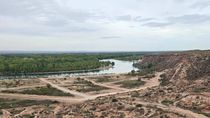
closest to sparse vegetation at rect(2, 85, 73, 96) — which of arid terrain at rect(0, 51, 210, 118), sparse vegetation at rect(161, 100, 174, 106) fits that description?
arid terrain at rect(0, 51, 210, 118)

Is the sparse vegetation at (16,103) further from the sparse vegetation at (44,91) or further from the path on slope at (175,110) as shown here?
the path on slope at (175,110)

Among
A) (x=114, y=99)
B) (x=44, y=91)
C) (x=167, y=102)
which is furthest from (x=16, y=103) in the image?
(x=167, y=102)

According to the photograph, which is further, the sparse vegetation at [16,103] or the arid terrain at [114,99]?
the sparse vegetation at [16,103]

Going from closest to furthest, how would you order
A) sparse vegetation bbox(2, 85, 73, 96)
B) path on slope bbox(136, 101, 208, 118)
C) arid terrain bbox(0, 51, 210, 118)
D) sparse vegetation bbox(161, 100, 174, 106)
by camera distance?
path on slope bbox(136, 101, 208, 118), arid terrain bbox(0, 51, 210, 118), sparse vegetation bbox(161, 100, 174, 106), sparse vegetation bbox(2, 85, 73, 96)

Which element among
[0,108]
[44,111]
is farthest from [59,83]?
[44,111]

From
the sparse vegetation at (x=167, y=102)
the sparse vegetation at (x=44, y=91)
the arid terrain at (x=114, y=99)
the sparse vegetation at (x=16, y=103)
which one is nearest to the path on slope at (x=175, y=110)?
the arid terrain at (x=114, y=99)

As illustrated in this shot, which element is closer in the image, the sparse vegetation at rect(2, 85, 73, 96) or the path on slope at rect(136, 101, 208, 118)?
the path on slope at rect(136, 101, 208, 118)

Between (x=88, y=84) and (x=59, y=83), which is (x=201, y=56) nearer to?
(x=88, y=84)

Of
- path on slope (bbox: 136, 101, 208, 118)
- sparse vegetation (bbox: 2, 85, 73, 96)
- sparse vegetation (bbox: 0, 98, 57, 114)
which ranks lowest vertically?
sparse vegetation (bbox: 0, 98, 57, 114)

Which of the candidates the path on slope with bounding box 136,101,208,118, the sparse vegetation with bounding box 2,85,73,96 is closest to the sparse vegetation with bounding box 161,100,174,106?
the path on slope with bounding box 136,101,208,118

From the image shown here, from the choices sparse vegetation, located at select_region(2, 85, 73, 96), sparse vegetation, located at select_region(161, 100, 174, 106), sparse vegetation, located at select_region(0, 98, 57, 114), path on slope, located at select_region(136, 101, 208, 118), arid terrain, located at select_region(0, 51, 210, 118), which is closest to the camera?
path on slope, located at select_region(136, 101, 208, 118)

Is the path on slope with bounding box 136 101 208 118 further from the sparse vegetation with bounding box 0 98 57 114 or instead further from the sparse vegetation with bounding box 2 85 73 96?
the sparse vegetation with bounding box 2 85 73 96

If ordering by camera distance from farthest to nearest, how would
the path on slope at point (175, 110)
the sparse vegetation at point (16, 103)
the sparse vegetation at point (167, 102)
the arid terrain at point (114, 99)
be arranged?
the sparse vegetation at point (16, 103) → the sparse vegetation at point (167, 102) → the arid terrain at point (114, 99) → the path on slope at point (175, 110)

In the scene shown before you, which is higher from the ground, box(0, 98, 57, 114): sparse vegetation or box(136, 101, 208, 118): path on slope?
box(136, 101, 208, 118): path on slope
